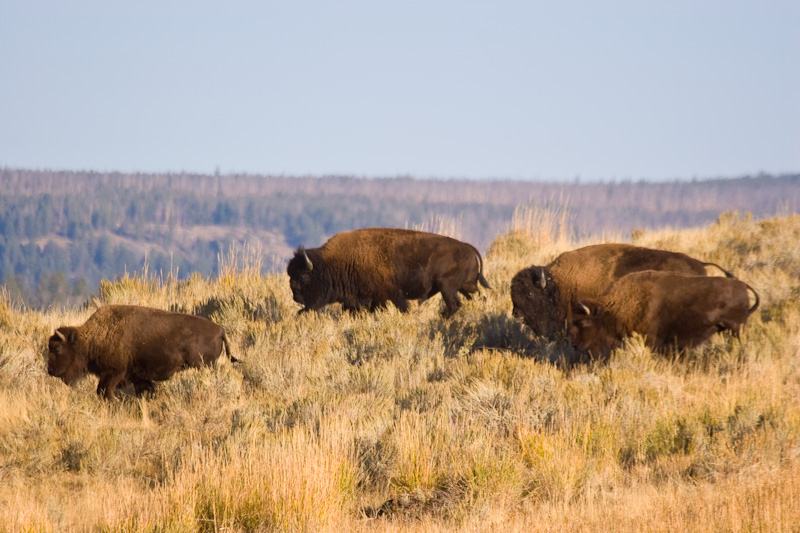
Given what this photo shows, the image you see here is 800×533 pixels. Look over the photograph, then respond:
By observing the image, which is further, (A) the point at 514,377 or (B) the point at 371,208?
(B) the point at 371,208

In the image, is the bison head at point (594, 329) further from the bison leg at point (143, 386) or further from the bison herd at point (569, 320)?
the bison leg at point (143, 386)

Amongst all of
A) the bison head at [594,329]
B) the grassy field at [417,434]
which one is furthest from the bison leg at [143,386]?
the bison head at [594,329]

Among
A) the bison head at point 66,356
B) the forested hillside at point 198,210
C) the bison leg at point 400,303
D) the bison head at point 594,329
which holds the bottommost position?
the forested hillside at point 198,210

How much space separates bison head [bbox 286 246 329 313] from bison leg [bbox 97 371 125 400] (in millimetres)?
3362

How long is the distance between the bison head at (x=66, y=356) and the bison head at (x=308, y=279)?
3.41m

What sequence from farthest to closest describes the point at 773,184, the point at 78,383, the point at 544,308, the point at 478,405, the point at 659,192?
the point at 659,192, the point at 773,184, the point at 544,308, the point at 78,383, the point at 478,405

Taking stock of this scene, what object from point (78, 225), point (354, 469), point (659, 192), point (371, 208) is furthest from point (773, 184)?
point (354, 469)

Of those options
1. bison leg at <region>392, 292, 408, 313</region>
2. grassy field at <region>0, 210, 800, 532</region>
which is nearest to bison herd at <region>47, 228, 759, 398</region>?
grassy field at <region>0, 210, 800, 532</region>

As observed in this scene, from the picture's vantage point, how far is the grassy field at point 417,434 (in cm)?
502

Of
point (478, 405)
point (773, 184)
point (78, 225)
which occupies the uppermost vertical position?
point (773, 184)

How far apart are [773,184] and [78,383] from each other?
411 ft

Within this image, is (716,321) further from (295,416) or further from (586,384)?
(295,416)

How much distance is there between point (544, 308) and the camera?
9227 millimetres

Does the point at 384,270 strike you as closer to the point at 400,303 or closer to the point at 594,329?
the point at 400,303
